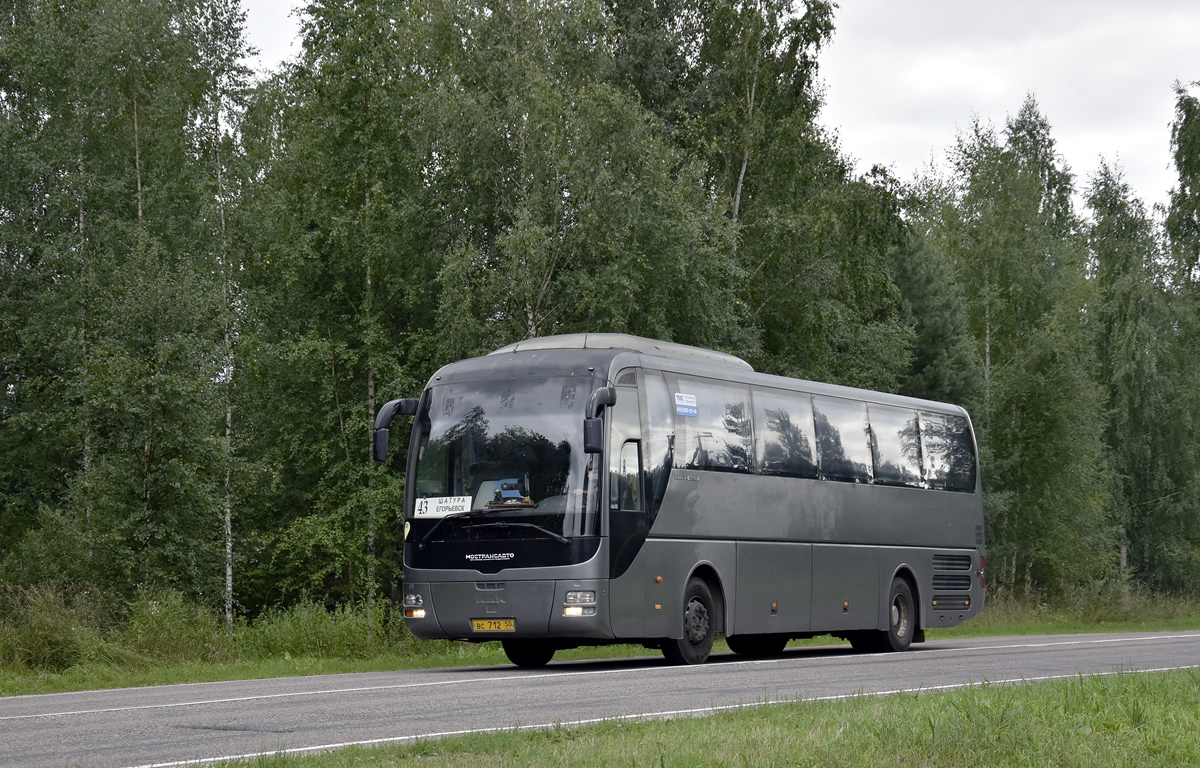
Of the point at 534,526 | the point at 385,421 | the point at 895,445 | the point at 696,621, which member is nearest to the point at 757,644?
the point at 895,445

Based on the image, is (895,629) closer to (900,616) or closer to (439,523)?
(900,616)

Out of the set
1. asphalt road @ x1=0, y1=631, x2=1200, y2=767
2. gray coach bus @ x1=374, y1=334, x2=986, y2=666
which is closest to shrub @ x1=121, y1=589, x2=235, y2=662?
asphalt road @ x1=0, y1=631, x2=1200, y2=767

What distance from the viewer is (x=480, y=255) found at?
3138 centimetres

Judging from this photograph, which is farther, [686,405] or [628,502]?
[686,405]

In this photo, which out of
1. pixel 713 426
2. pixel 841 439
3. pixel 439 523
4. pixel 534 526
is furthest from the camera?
pixel 841 439

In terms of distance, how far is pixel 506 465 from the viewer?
1662 cm

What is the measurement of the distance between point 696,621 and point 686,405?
9.02 feet

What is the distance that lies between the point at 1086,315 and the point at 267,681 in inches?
1711

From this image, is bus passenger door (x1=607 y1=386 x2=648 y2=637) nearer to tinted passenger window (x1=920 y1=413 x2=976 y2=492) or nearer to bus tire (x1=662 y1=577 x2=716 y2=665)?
bus tire (x1=662 y1=577 x2=716 y2=665)

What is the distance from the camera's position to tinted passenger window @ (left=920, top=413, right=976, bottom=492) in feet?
76.8

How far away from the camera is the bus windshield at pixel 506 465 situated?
643 inches

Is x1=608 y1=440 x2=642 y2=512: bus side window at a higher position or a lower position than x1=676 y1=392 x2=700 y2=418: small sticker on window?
lower

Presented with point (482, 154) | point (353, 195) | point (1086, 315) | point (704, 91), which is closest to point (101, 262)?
point (353, 195)

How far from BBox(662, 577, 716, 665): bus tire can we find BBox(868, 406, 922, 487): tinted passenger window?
4.97 meters
